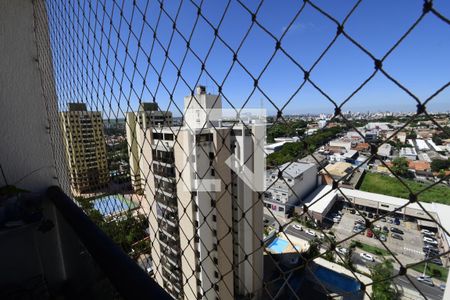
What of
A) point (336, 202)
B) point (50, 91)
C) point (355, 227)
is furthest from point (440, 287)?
point (50, 91)

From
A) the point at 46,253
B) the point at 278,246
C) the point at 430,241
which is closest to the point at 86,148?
the point at 46,253

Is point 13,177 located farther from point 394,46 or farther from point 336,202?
point 336,202

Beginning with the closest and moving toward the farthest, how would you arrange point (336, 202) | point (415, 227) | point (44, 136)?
point (44, 136)
point (415, 227)
point (336, 202)

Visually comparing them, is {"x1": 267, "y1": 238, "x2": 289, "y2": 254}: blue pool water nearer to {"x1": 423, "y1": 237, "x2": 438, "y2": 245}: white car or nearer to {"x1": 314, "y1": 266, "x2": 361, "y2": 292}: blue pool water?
{"x1": 314, "y1": 266, "x2": 361, "y2": 292}: blue pool water

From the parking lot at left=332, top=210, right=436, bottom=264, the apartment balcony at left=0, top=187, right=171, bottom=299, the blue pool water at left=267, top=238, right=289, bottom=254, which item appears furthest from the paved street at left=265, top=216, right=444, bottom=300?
the apartment balcony at left=0, top=187, right=171, bottom=299

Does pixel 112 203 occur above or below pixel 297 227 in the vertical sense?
above

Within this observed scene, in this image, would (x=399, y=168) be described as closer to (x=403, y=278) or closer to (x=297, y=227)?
(x=403, y=278)

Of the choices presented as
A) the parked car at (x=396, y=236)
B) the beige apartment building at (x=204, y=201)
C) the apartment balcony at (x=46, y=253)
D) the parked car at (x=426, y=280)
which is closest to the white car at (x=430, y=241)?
the parked car at (x=396, y=236)
